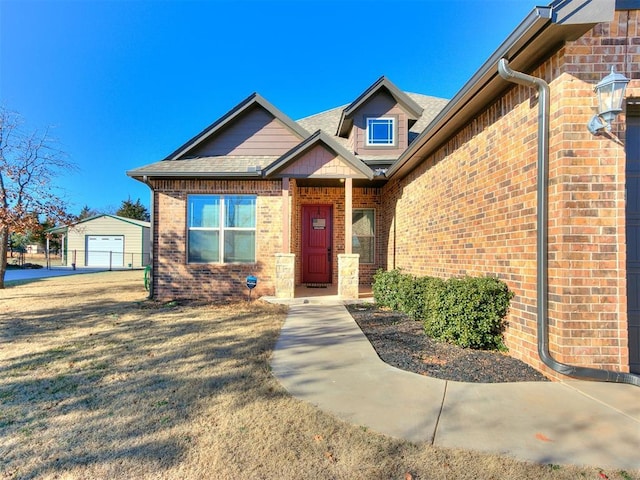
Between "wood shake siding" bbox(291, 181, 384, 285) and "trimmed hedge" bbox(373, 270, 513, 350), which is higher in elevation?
"wood shake siding" bbox(291, 181, 384, 285)

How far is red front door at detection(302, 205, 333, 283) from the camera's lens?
1058 cm

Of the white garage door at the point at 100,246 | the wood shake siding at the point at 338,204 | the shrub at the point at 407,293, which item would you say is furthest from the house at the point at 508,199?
the white garage door at the point at 100,246

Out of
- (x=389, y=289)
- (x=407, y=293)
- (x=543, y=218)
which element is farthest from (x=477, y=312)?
(x=389, y=289)

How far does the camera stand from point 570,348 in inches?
126

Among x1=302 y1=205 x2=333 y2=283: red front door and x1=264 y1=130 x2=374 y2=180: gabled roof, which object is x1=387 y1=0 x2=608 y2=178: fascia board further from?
x1=302 y1=205 x2=333 y2=283: red front door

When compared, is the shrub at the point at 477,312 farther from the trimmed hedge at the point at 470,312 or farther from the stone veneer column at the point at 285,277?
the stone veneer column at the point at 285,277

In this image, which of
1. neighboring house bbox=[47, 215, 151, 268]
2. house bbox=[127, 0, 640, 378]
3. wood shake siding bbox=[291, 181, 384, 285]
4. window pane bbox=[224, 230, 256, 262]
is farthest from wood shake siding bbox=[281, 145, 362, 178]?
neighboring house bbox=[47, 215, 151, 268]

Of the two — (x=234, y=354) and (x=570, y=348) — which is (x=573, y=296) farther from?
(x=234, y=354)

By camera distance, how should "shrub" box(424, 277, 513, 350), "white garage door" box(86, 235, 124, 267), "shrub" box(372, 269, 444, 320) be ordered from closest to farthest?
1. "shrub" box(424, 277, 513, 350)
2. "shrub" box(372, 269, 444, 320)
3. "white garage door" box(86, 235, 124, 267)

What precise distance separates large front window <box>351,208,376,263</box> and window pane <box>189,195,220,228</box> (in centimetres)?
404

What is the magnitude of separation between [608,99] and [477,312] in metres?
2.45

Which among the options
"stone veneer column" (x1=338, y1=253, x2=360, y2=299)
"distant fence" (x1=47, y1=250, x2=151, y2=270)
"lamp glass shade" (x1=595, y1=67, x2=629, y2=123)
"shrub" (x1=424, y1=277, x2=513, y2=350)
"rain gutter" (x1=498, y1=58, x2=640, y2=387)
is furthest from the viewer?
"distant fence" (x1=47, y1=250, x2=151, y2=270)

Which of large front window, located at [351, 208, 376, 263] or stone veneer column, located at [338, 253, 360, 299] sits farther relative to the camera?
large front window, located at [351, 208, 376, 263]

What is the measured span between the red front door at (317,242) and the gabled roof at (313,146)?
265cm
